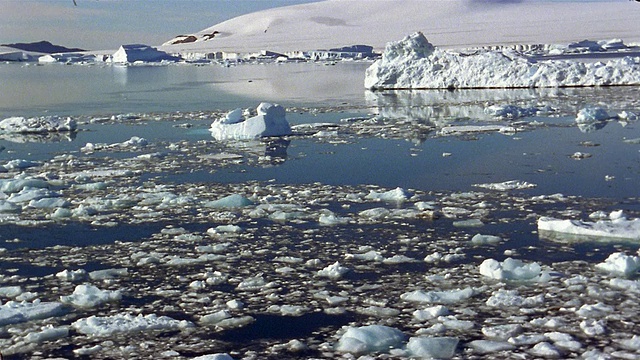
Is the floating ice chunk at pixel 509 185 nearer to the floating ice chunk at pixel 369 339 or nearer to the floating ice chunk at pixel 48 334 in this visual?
the floating ice chunk at pixel 369 339

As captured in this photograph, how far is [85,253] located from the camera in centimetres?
516

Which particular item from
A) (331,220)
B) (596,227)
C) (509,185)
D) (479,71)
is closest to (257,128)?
(509,185)

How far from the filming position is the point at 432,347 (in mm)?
3330

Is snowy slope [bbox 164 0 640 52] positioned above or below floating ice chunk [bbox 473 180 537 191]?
above

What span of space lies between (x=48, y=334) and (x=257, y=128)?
7644 mm

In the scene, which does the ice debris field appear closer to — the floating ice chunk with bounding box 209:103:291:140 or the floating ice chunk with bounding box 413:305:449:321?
the floating ice chunk with bounding box 413:305:449:321

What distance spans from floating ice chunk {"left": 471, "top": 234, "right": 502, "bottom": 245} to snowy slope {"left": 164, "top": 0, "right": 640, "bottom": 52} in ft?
166

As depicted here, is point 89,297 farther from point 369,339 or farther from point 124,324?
point 369,339

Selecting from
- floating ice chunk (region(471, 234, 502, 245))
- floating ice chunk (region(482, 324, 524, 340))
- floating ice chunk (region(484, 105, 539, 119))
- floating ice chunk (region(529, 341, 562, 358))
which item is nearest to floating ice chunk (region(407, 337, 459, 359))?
floating ice chunk (region(482, 324, 524, 340))

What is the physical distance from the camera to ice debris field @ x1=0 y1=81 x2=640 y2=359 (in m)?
3.49

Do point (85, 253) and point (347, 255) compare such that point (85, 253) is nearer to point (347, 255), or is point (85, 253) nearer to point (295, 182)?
point (347, 255)

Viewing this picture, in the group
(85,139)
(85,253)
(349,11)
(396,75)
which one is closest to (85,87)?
(396,75)

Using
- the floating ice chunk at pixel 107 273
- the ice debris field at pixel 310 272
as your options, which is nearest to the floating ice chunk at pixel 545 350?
the ice debris field at pixel 310 272

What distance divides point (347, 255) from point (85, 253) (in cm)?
173
